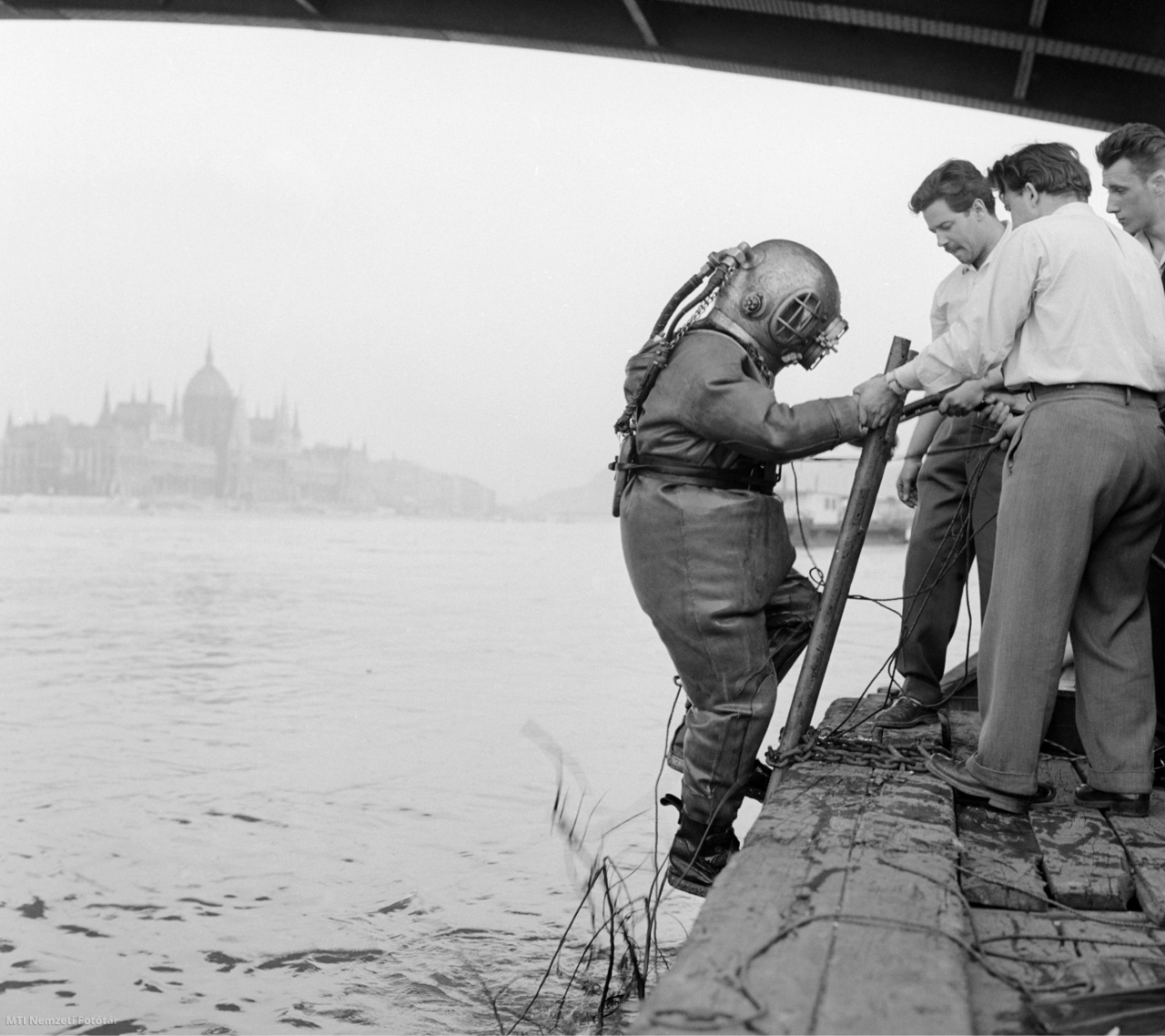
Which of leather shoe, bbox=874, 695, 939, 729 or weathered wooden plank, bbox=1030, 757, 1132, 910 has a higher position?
leather shoe, bbox=874, 695, 939, 729

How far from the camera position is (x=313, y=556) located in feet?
198

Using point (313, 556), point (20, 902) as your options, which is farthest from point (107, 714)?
point (313, 556)

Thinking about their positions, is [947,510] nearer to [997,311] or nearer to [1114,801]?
[997,311]

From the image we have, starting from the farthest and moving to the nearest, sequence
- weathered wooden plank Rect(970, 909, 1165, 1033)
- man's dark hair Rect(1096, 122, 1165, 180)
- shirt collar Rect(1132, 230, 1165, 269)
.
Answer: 1. shirt collar Rect(1132, 230, 1165, 269)
2. man's dark hair Rect(1096, 122, 1165, 180)
3. weathered wooden plank Rect(970, 909, 1165, 1033)

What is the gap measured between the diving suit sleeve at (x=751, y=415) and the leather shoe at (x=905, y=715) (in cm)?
113

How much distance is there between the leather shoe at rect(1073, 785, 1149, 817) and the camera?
10.8 ft

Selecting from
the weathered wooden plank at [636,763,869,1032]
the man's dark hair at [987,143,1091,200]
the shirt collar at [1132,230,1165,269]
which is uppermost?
the man's dark hair at [987,143,1091,200]

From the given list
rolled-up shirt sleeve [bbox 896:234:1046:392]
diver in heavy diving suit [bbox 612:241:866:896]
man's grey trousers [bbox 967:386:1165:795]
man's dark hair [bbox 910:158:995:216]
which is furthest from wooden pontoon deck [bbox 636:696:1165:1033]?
man's dark hair [bbox 910:158:995:216]

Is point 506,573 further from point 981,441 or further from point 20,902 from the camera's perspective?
point 981,441

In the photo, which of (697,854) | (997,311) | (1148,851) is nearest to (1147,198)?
(997,311)

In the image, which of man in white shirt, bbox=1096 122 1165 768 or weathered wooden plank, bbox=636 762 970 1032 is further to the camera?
man in white shirt, bbox=1096 122 1165 768

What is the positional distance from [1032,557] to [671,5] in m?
5.99

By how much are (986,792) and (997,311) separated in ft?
3.99

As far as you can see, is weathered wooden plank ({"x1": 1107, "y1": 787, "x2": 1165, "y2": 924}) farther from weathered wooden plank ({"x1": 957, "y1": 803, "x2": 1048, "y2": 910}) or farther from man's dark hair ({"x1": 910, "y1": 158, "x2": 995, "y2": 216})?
man's dark hair ({"x1": 910, "y1": 158, "x2": 995, "y2": 216})
